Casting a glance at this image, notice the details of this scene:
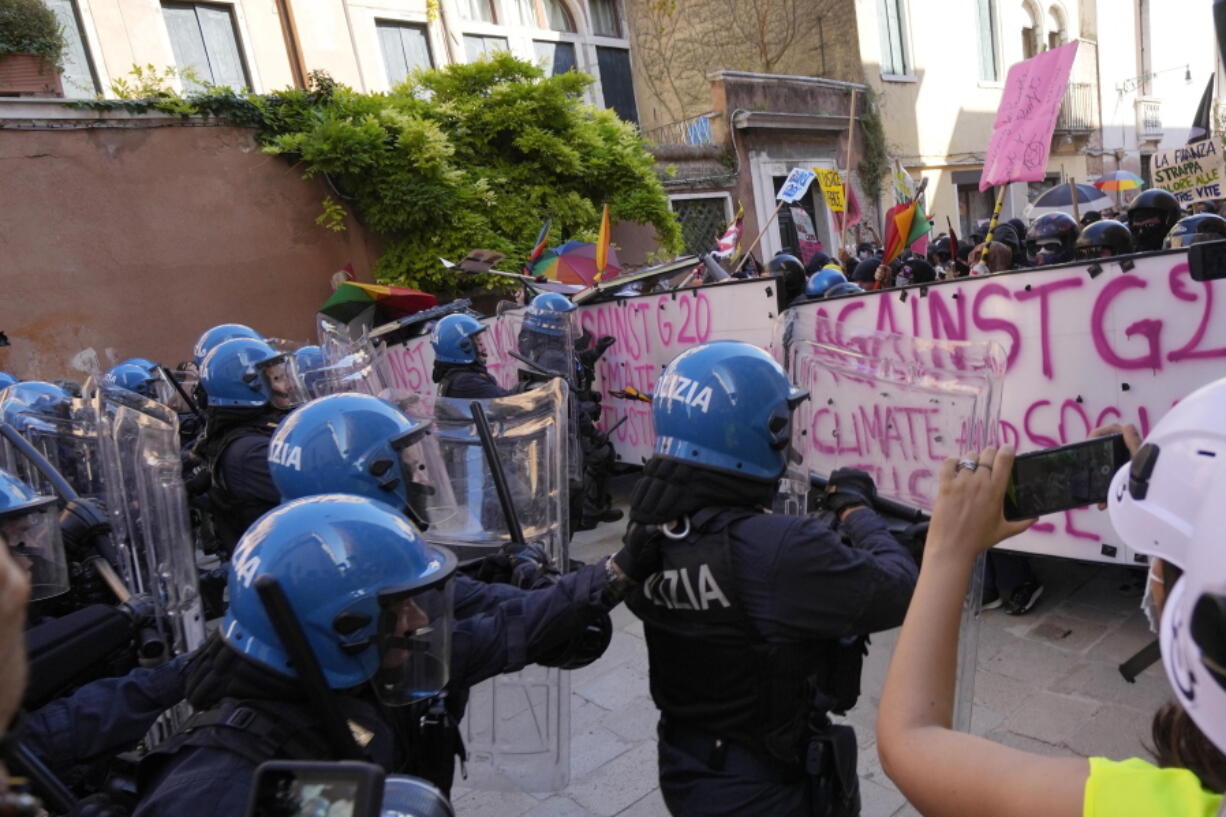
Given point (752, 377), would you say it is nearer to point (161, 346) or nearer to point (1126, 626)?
point (1126, 626)

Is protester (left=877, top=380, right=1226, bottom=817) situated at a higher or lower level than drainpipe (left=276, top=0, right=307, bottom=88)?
lower

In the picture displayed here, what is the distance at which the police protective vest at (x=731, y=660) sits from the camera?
71.3 inches

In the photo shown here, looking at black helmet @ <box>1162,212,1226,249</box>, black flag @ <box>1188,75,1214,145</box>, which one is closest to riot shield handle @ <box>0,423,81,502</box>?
black helmet @ <box>1162,212,1226,249</box>

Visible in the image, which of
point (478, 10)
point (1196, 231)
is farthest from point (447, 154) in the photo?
point (1196, 231)

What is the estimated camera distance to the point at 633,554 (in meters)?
1.92

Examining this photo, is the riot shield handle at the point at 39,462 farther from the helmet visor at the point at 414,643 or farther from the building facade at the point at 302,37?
the building facade at the point at 302,37

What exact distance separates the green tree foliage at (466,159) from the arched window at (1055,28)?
58.2ft

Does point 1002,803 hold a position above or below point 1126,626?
above

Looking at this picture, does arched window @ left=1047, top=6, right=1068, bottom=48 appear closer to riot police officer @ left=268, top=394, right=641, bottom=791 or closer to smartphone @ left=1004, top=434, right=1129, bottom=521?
riot police officer @ left=268, top=394, right=641, bottom=791

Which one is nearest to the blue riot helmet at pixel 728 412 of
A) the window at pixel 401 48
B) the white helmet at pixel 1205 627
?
the white helmet at pixel 1205 627

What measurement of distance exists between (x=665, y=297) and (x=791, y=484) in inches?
146

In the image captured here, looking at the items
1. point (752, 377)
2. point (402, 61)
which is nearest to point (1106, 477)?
point (752, 377)

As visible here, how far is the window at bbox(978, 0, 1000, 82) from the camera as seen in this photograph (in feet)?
70.9

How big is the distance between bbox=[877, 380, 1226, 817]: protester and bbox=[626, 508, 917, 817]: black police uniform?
678 mm
